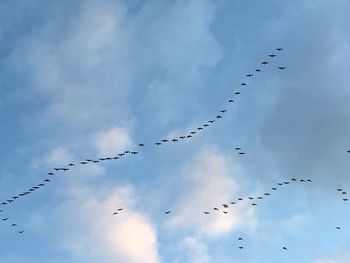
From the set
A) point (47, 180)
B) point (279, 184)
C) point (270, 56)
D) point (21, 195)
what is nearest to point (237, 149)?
point (279, 184)

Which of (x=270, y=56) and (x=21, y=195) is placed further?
(x=21, y=195)

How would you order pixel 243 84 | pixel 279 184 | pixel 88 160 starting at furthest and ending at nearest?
pixel 279 184 → pixel 88 160 → pixel 243 84

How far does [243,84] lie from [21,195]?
366 feet

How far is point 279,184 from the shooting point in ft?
339

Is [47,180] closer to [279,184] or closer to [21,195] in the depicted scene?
A: [21,195]

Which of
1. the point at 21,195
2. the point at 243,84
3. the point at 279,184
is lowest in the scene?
the point at 279,184

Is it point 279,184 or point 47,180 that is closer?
point 47,180

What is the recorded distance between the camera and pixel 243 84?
89.2 metres

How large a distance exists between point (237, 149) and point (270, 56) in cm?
4116

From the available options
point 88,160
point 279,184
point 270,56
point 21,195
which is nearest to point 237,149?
point 279,184

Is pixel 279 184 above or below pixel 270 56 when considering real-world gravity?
below

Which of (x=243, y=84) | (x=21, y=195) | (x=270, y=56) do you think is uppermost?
(x=270, y=56)

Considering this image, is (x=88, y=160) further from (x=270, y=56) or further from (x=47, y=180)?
(x=270, y=56)

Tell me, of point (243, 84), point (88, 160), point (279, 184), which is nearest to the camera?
point (243, 84)
